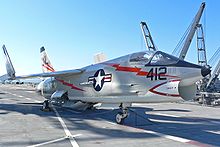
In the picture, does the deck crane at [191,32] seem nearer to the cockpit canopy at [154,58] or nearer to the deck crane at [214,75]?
the deck crane at [214,75]

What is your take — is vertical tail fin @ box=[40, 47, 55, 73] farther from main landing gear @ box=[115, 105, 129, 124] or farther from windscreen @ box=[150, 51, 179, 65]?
windscreen @ box=[150, 51, 179, 65]

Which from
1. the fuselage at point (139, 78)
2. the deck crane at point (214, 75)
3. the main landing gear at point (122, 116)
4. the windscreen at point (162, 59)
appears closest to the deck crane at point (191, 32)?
the deck crane at point (214, 75)

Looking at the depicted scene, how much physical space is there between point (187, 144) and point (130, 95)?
3.67 m

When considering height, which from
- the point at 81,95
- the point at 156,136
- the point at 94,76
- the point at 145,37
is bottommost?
the point at 156,136

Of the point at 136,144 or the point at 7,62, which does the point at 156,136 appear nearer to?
the point at 136,144

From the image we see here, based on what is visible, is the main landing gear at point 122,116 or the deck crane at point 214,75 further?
the deck crane at point 214,75

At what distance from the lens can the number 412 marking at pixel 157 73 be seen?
9.64 metres

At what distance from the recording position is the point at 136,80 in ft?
34.7

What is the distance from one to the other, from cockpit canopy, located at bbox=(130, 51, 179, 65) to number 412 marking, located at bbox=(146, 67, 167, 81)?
0.24 meters

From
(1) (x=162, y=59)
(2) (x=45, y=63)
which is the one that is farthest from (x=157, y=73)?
(2) (x=45, y=63)

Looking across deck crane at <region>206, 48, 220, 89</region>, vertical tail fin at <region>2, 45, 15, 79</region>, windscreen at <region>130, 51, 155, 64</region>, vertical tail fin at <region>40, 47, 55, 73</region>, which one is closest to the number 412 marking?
windscreen at <region>130, 51, 155, 64</region>

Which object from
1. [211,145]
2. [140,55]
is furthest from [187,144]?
[140,55]

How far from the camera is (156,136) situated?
8.64 meters

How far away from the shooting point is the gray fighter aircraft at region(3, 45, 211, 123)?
9234 mm
